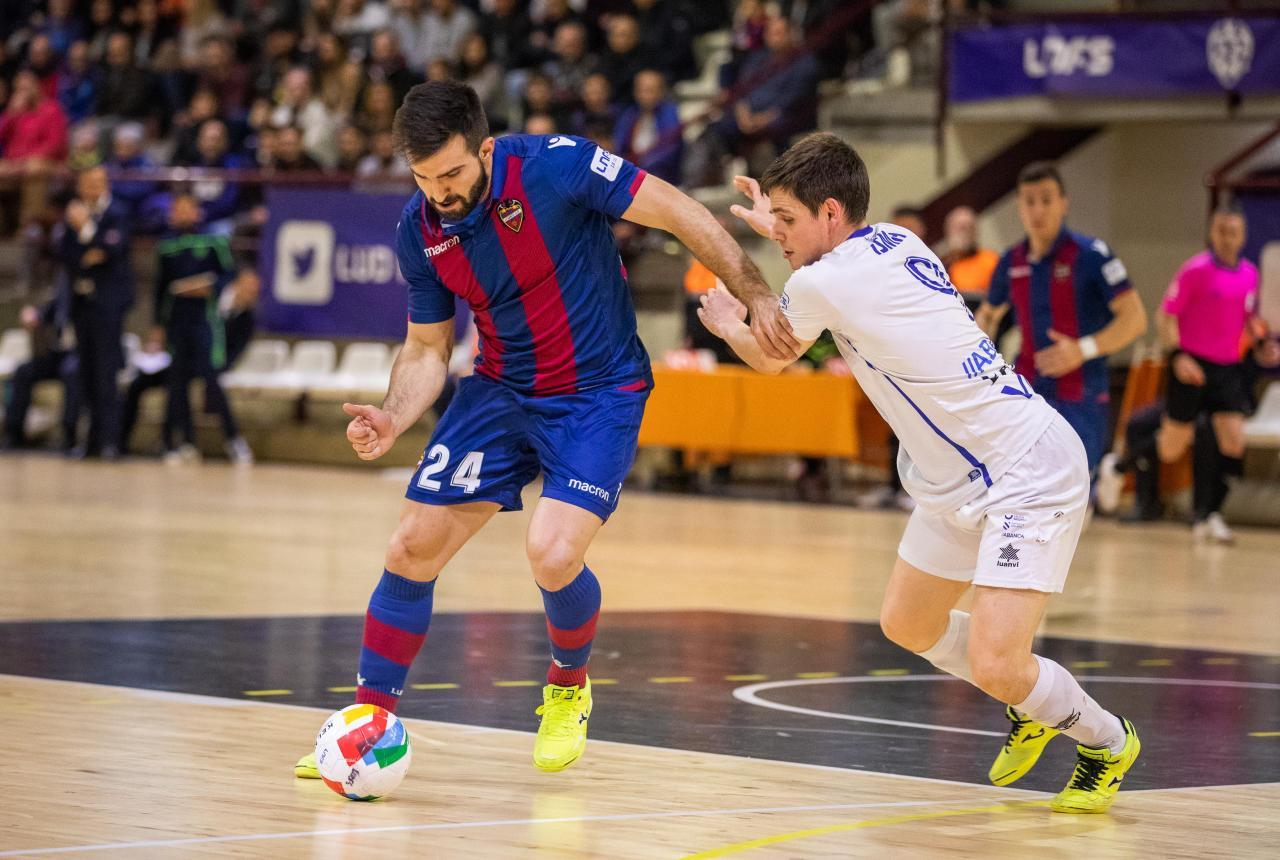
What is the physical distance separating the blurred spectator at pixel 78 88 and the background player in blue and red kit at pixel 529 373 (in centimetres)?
1884

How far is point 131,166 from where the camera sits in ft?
71.4

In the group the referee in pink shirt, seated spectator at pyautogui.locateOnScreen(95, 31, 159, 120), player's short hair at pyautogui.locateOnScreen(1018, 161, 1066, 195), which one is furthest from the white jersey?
seated spectator at pyautogui.locateOnScreen(95, 31, 159, 120)

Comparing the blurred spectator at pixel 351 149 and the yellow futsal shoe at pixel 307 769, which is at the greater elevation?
the yellow futsal shoe at pixel 307 769

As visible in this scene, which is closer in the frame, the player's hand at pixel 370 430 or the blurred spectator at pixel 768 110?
the player's hand at pixel 370 430

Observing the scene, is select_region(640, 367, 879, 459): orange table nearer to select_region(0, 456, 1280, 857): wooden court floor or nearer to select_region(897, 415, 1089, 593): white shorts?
select_region(0, 456, 1280, 857): wooden court floor

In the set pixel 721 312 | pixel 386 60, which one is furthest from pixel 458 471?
pixel 386 60

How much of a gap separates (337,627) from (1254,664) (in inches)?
143

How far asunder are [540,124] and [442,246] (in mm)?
12408

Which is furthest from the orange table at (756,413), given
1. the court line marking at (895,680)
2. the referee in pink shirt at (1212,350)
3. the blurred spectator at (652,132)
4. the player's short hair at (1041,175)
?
the court line marking at (895,680)

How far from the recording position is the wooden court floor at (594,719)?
469cm

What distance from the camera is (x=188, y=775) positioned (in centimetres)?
524

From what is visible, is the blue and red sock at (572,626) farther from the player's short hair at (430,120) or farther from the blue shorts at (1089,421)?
the blue shorts at (1089,421)

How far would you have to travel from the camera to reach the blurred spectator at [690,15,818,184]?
17.5 meters

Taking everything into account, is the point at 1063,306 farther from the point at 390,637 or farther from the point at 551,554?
the point at 390,637
